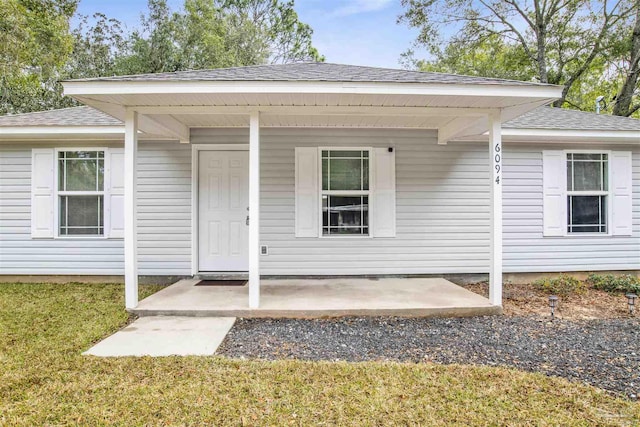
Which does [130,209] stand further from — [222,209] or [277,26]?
[277,26]

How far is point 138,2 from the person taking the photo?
13.3m

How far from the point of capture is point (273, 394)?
231 cm

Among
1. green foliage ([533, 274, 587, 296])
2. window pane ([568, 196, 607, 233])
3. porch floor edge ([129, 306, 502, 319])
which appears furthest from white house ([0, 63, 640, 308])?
porch floor edge ([129, 306, 502, 319])

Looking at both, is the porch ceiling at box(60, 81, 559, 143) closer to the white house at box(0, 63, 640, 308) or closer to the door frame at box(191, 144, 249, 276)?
the door frame at box(191, 144, 249, 276)

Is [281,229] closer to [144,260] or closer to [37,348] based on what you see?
[144,260]

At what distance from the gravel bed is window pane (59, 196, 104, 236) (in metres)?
3.47

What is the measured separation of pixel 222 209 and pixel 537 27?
1323 cm

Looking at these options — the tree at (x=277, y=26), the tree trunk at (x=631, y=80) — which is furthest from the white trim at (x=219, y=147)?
the tree at (x=277, y=26)

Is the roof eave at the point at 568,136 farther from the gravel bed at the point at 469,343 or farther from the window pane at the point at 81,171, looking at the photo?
the window pane at the point at 81,171

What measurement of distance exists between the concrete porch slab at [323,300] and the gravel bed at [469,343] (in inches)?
4.9

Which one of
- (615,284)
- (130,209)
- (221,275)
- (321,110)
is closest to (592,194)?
(615,284)

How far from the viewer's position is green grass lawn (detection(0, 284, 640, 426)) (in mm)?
2062

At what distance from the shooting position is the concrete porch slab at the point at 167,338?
2996 millimetres

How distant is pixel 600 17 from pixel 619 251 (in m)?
10.3
